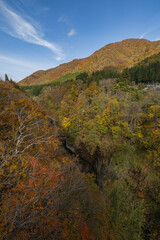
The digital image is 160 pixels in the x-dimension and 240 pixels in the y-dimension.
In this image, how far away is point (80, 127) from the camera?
22.0m

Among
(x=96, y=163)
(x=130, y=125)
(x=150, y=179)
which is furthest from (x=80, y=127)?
(x=150, y=179)

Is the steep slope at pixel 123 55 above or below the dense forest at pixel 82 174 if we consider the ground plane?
above

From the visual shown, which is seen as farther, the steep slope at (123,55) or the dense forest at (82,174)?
the steep slope at (123,55)

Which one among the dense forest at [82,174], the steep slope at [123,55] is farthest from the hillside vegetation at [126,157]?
the steep slope at [123,55]

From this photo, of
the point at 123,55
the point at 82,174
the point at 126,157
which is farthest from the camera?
the point at 123,55

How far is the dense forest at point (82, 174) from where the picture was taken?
5703 millimetres

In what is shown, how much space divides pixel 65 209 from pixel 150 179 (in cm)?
900

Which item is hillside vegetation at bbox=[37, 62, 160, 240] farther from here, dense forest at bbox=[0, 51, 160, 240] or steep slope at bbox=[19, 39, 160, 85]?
steep slope at bbox=[19, 39, 160, 85]

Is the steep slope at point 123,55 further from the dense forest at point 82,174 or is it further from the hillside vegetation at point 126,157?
the dense forest at point 82,174

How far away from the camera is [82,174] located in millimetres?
14477

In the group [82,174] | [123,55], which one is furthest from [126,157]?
[123,55]

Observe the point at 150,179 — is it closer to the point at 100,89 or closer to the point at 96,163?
the point at 96,163

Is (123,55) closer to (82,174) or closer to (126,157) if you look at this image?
(126,157)

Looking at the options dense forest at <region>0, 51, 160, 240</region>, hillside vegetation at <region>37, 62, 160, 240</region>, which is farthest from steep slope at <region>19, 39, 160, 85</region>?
dense forest at <region>0, 51, 160, 240</region>
